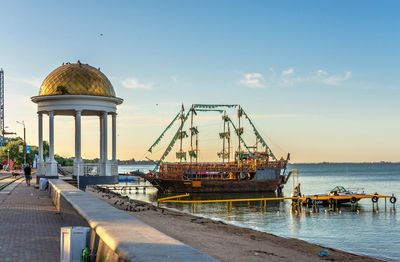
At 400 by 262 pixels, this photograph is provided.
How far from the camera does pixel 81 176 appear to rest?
126 ft

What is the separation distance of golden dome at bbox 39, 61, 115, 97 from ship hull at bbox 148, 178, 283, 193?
51817mm

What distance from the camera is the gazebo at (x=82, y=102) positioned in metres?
36.8

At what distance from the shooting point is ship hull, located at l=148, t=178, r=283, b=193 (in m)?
88.6

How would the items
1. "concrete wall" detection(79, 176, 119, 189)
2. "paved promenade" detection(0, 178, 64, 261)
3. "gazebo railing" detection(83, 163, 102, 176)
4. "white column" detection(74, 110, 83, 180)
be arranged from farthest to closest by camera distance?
1. "gazebo railing" detection(83, 163, 102, 176)
2. "concrete wall" detection(79, 176, 119, 189)
3. "white column" detection(74, 110, 83, 180)
4. "paved promenade" detection(0, 178, 64, 261)

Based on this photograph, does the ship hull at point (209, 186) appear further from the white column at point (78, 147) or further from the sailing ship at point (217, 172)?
the white column at point (78, 147)

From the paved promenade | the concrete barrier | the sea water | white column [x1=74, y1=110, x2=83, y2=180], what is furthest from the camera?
white column [x1=74, y1=110, x2=83, y2=180]

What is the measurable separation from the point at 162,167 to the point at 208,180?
29.1 ft

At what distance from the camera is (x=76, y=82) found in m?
36.8

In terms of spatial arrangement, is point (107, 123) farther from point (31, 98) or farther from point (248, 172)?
point (248, 172)

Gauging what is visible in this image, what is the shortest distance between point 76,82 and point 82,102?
1302mm

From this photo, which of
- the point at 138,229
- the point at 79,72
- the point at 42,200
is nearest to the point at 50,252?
the point at 138,229

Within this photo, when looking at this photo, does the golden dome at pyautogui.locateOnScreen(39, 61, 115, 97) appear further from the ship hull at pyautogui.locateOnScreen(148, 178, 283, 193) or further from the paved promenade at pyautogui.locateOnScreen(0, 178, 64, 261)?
the ship hull at pyautogui.locateOnScreen(148, 178, 283, 193)

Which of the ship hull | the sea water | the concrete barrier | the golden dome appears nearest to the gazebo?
the golden dome

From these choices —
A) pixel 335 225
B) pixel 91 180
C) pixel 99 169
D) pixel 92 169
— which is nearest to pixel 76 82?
pixel 99 169
